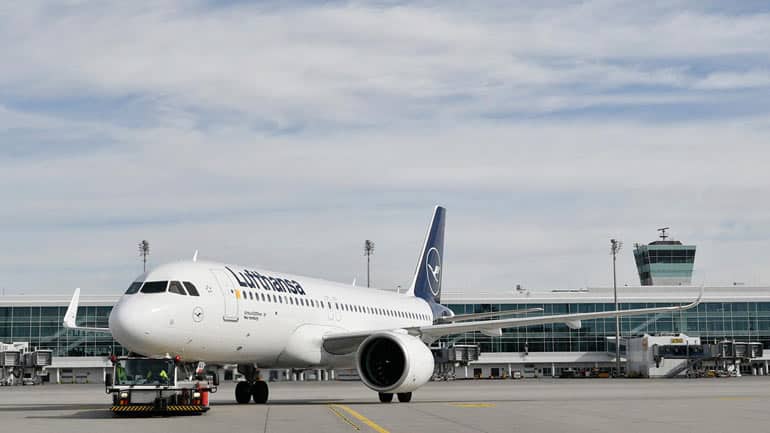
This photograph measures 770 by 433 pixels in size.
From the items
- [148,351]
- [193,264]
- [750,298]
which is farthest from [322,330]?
[750,298]

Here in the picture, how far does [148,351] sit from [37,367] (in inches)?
2249

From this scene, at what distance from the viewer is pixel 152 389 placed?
22.7 metres

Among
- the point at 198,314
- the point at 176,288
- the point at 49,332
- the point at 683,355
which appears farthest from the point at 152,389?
the point at 49,332

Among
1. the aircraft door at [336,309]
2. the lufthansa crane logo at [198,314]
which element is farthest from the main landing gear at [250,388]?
the lufthansa crane logo at [198,314]

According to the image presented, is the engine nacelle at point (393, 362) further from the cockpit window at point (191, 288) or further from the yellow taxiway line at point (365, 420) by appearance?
the cockpit window at point (191, 288)

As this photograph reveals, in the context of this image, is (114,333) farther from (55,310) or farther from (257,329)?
(55,310)

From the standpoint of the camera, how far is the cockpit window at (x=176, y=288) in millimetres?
25344

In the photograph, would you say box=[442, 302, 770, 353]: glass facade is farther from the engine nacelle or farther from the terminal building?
the engine nacelle

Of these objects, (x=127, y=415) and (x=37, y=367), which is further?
(x=37, y=367)

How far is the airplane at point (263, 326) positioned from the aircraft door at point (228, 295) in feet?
0.10

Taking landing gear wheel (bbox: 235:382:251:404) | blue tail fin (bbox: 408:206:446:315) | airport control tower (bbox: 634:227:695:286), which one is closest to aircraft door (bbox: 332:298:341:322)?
landing gear wheel (bbox: 235:382:251:404)

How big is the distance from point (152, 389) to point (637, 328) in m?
81.6

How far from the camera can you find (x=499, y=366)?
98125mm

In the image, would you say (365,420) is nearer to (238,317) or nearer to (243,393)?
(238,317)
